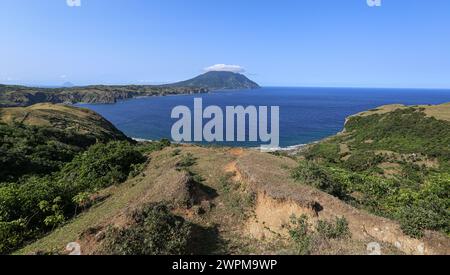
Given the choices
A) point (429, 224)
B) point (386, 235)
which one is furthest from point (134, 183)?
point (429, 224)

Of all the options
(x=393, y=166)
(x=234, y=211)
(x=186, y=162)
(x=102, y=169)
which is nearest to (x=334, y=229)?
(x=234, y=211)

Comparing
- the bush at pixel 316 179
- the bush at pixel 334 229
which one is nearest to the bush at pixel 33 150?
the bush at pixel 316 179

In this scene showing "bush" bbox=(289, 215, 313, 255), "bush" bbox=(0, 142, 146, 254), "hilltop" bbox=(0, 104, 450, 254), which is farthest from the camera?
"bush" bbox=(0, 142, 146, 254)

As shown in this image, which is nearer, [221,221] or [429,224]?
[429,224]

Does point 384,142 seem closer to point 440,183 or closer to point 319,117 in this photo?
point 440,183

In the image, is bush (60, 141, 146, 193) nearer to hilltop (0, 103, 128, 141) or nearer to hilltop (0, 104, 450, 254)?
hilltop (0, 104, 450, 254)

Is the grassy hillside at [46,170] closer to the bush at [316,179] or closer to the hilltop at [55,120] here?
the hilltop at [55,120]

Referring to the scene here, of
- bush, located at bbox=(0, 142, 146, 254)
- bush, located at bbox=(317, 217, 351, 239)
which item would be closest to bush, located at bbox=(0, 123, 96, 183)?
bush, located at bbox=(0, 142, 146, 254)
